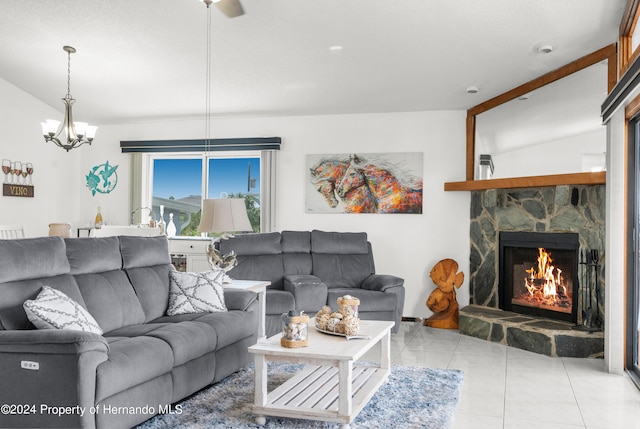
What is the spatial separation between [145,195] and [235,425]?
5118 millimetres

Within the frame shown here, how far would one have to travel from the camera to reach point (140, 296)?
3902 millimetres

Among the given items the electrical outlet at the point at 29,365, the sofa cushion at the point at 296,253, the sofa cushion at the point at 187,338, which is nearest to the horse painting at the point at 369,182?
the sofa cushion at the point at 296,253

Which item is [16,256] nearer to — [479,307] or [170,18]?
[170,18]

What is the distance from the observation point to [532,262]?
5.75 metres

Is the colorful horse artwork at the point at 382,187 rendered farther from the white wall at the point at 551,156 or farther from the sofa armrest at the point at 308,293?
the sofa armrest at the point at 308,293

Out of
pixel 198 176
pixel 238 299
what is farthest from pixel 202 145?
pixel 238 299

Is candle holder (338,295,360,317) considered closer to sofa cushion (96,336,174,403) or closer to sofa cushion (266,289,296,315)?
sofa cushion (96,336,174,403)

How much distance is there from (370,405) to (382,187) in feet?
11.8

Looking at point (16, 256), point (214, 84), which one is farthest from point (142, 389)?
point (214, 84)

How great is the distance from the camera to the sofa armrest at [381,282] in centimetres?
559

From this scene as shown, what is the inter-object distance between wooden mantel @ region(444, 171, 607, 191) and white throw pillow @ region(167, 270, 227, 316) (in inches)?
123

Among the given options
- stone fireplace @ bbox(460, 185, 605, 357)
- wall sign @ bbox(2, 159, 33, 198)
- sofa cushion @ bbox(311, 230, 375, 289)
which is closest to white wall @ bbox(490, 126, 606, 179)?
stone fireplace @ bbox(460, 185, 605, 357)

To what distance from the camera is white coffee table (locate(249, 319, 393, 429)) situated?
2.95 meters

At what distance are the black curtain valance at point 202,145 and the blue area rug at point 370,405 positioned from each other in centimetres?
341
